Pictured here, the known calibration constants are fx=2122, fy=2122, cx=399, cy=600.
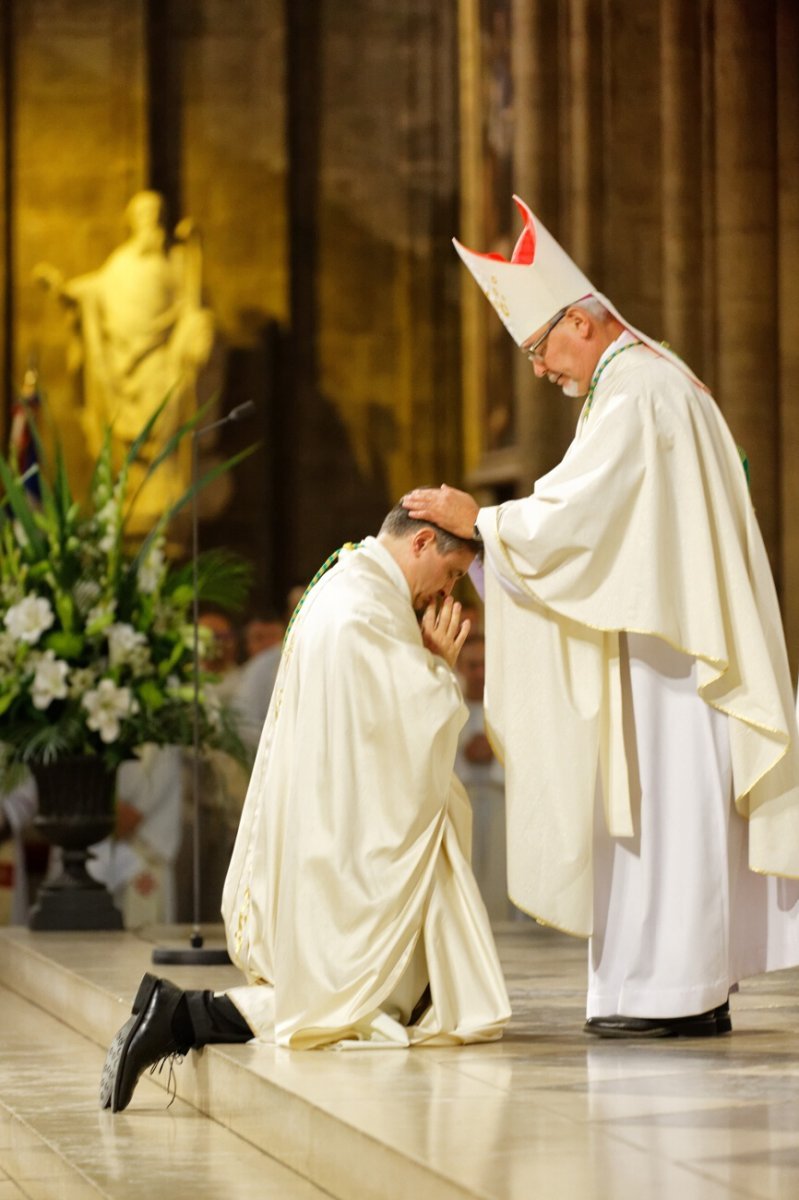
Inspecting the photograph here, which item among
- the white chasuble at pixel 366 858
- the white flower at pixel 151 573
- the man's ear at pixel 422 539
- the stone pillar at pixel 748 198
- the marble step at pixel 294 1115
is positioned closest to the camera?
the marble step at pixel 294 1115

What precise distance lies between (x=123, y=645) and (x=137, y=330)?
6.98m

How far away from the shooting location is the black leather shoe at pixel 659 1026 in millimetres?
4926

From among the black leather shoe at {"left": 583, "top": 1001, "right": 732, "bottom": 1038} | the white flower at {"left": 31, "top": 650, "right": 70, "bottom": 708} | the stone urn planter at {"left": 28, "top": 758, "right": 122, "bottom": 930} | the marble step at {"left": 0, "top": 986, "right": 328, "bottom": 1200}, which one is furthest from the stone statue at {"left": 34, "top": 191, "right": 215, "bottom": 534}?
the black leather shoe at {"left": 583, "top": 1001, "right": 732, "bottom": 1038}

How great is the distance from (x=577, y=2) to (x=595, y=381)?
6831 millimetres

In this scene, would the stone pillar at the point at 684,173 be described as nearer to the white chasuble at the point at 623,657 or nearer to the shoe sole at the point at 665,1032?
the white chasuble at the point at 623,657

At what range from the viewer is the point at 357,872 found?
4828 mm

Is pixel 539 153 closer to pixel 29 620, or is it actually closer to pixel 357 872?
pixel 29 620

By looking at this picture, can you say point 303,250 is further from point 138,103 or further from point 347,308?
point 138,103

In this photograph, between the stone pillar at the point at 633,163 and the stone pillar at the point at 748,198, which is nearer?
the stone pillar at the point at 748,198

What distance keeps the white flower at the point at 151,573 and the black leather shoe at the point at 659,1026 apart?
4076 mm

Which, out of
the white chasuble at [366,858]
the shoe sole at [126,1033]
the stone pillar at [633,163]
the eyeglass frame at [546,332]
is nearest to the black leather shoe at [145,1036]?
the shoe sole at [126,1033]

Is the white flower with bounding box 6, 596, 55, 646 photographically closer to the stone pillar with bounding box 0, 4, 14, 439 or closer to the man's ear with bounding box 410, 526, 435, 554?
the man's ear with bounding box 410, 526, 435, 554

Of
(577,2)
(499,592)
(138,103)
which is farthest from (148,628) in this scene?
(138,103)

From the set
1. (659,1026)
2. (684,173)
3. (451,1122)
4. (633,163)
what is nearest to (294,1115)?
(451,1122)
